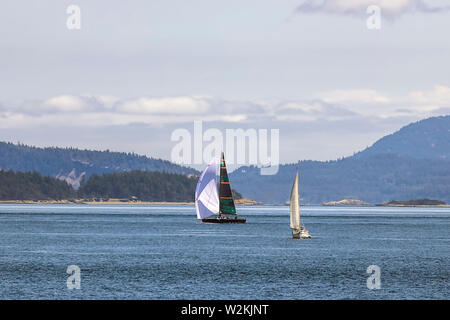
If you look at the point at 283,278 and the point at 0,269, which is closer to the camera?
the point at 283,278

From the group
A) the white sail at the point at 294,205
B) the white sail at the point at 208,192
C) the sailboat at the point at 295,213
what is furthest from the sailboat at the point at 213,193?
the white sail at the point at 294,205

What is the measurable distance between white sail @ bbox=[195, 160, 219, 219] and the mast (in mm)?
1419

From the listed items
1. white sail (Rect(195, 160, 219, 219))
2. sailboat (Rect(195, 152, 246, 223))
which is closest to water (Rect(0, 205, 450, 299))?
sailboat (Rect(195, 152, 246, 223))

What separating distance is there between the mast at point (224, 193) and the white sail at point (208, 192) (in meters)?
1.42

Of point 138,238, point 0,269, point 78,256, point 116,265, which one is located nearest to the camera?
point 0,269

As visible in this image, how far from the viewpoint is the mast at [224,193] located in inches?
6796

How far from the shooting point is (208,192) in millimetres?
176250

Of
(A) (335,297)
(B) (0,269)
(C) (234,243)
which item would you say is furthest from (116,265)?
(C) (234,243)

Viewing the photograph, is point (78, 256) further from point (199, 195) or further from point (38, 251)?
point (199, 195)

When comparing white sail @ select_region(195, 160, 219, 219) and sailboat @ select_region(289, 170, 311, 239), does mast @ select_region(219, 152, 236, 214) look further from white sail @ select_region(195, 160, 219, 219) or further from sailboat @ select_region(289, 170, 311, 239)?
sailboat @ select_region(289, 170, 311, 239)

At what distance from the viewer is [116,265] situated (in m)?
93.9

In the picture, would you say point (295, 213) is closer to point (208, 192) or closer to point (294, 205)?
point (294, 205)

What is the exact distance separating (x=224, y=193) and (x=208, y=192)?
3525 millimetres

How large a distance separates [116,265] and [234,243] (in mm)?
42431
